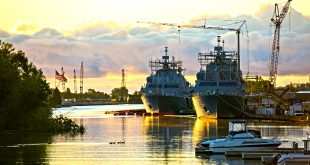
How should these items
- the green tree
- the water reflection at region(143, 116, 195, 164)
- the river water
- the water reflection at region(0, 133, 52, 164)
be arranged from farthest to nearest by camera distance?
1. the green tree
2. the water reflection at region(143, 116, 195, 164)
3. the water reflection at region(0, 133, 52, 164)
4. the river water

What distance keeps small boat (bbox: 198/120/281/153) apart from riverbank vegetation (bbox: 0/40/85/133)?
46.9 metres

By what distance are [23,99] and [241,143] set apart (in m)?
55.1

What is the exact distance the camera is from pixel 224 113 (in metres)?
196

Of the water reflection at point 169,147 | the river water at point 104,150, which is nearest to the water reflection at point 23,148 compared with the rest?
the river water at point 104,150

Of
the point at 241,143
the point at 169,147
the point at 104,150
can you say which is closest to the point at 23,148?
the point at 104,150

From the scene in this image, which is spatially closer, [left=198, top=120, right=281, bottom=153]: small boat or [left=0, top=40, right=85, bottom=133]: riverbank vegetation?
[left=198, top=120, right=281, bottom=153]: small boat

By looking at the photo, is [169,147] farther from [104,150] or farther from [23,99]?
[23,99]

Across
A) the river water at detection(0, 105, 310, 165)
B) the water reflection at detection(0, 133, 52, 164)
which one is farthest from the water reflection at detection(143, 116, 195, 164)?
the water reflection at detection(0, 133, 52, 164)

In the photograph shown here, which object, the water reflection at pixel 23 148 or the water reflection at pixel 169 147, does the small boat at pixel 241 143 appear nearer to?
the water reflection at pixel 169 147

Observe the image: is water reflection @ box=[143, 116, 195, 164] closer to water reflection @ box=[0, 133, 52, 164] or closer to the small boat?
the small boat

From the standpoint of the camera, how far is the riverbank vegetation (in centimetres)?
11769

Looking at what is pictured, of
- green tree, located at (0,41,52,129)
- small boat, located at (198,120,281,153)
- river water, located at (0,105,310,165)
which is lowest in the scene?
river water, located at (0,105,310,165)

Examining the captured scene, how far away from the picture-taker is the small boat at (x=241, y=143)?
7712 cm

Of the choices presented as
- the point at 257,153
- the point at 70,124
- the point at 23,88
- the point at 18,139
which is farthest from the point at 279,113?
the point at 257,153
